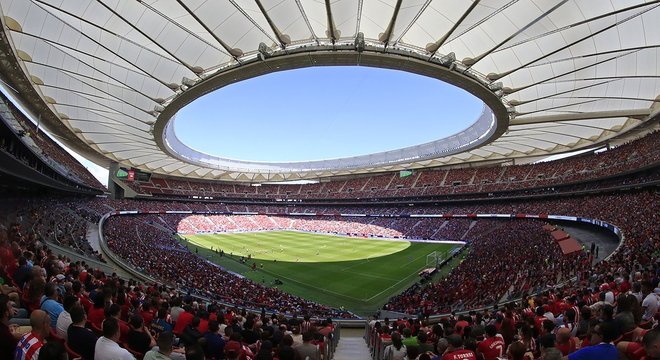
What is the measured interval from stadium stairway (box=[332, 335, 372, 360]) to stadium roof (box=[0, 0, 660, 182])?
→ 543 inches

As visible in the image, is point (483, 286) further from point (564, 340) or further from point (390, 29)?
point (564, 340)

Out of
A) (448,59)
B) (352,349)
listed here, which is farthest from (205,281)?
(448,59)

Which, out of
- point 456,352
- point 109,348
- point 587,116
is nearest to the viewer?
point 109,348

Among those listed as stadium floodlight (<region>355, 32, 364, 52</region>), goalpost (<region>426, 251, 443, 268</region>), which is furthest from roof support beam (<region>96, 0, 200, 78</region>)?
goalpost (<region>426, 251, 443, 268</region>)

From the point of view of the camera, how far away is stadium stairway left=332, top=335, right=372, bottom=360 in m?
11.6

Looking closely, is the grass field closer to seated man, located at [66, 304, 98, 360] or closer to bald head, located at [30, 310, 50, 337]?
seated man, located at [66, 304, 98, 360]

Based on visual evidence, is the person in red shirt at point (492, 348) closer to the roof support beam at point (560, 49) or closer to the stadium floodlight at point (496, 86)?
the roof support beam at point (560, 49)

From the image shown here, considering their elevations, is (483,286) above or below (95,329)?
below

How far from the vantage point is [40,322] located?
12.0 feet

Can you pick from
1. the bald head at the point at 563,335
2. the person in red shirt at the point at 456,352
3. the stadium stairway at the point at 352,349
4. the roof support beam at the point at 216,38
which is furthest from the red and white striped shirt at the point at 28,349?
the roof support beam at the point at 216,38

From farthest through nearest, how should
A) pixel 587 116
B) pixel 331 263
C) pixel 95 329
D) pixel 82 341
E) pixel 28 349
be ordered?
pixel 331 263, pixel 587 116, pixel 95 329, pixel 82 341, pixel 28 349

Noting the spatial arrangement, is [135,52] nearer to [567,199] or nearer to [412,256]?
[412,256]

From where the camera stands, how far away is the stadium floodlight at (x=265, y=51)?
63.1ft

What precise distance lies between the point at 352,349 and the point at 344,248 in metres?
35.4
